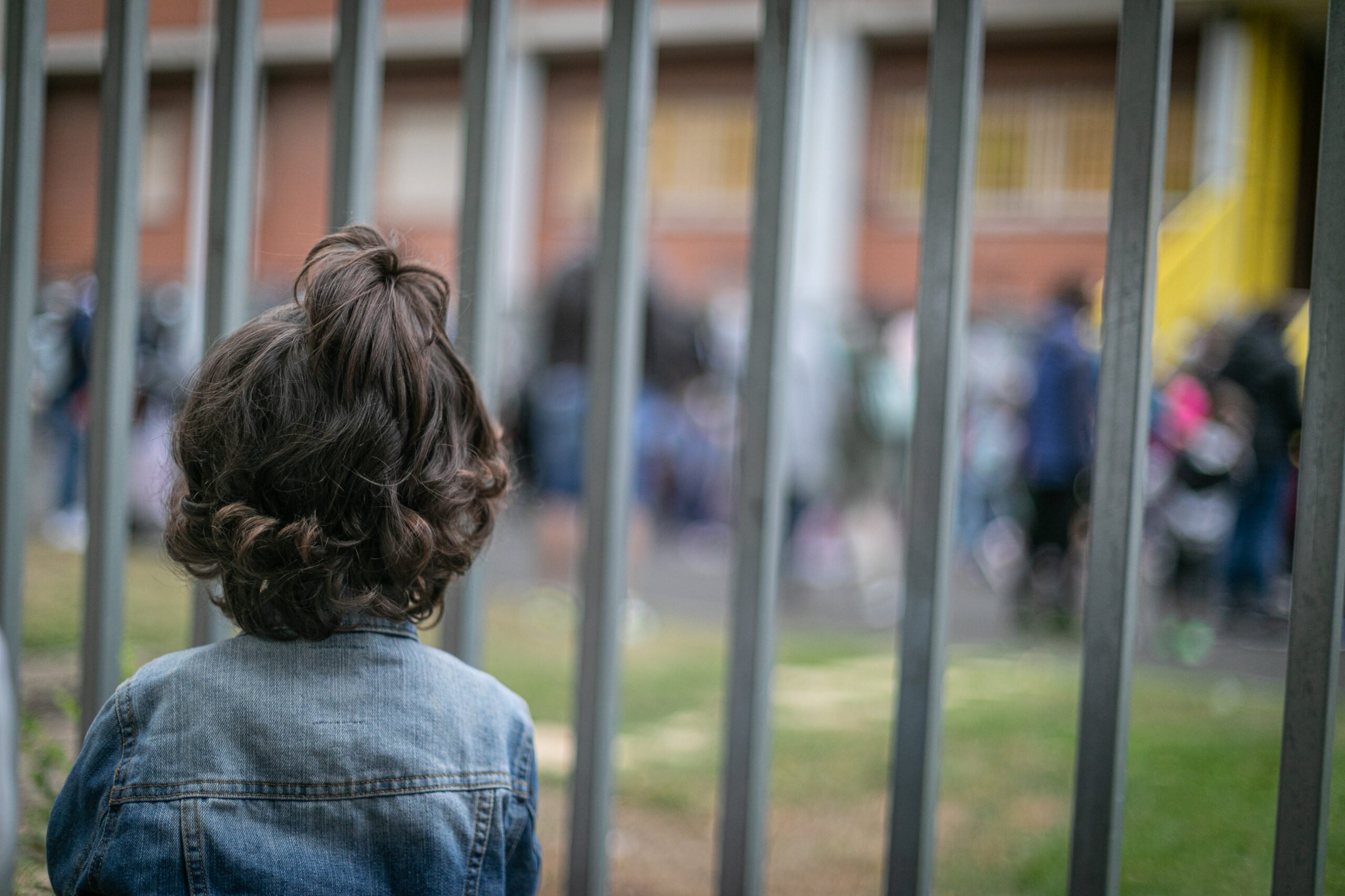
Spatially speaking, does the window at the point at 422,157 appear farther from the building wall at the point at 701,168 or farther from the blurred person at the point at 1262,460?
the blurred person at the point at 1262,460

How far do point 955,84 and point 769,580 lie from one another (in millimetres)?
718

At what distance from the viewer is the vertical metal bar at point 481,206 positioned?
1794 mm

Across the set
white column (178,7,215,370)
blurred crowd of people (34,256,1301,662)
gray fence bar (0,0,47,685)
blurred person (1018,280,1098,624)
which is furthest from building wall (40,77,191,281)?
gray fence bar (0,0,47,685)

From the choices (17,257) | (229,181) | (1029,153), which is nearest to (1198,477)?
(229,181)

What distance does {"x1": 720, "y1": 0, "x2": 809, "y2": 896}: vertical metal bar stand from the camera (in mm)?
1643

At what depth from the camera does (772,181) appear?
1.65m

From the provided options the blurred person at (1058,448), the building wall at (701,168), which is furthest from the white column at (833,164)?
the blurred person at (1058,448)

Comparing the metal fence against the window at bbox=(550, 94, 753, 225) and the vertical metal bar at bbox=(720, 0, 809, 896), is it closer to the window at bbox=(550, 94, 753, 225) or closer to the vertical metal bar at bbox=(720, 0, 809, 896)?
the vertical metal bar at bbox=(720, 0, 809, 896)

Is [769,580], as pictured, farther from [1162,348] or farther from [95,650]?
[1162,348]

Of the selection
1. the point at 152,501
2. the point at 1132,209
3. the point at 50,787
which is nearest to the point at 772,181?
the point at 1132,209

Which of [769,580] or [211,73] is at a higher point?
[211,73]

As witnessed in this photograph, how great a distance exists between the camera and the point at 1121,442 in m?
1.49

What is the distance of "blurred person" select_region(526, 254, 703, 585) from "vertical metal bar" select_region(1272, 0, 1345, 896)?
457cm

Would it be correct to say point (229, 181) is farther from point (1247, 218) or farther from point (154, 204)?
point (154, 204)
